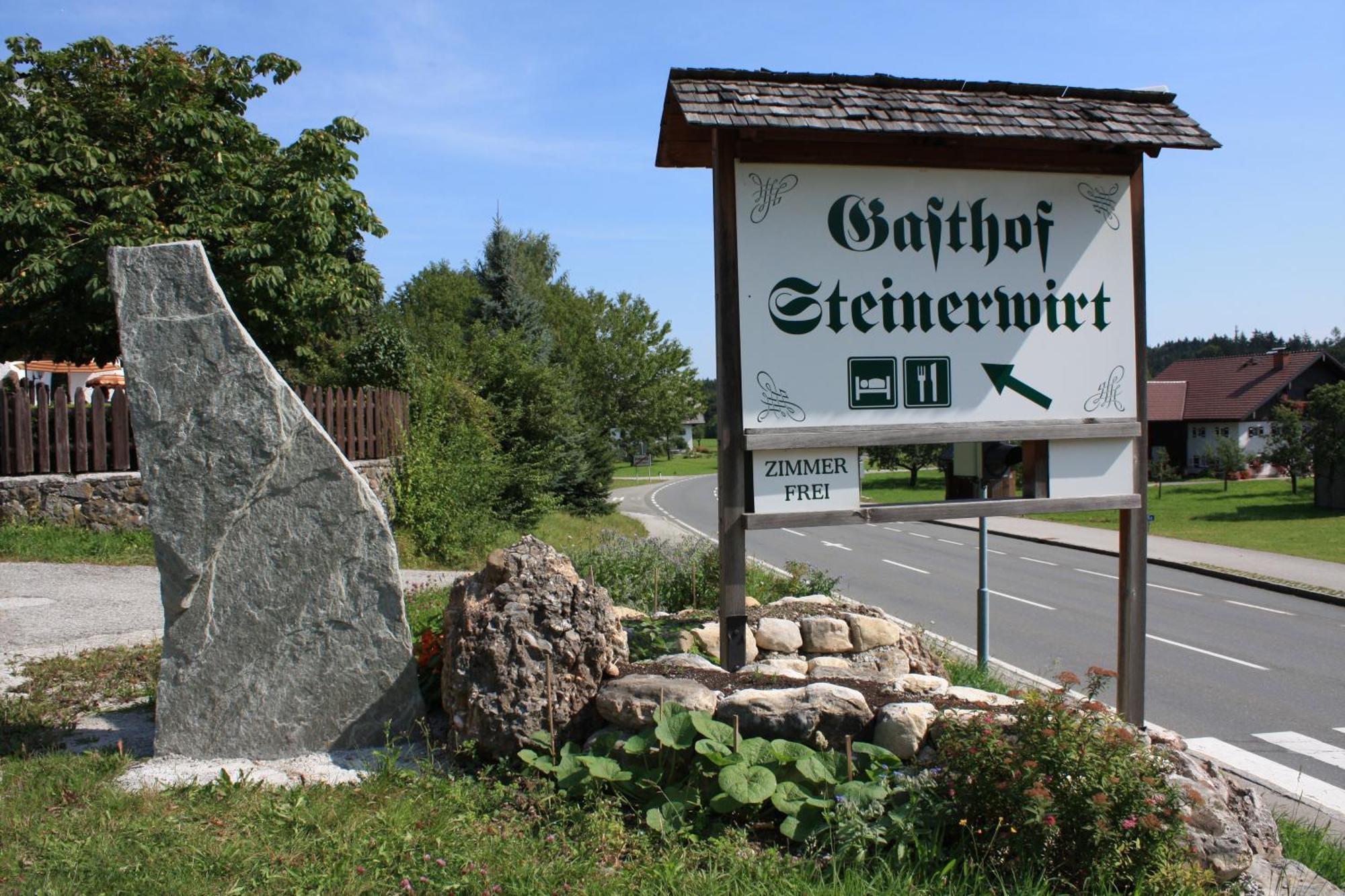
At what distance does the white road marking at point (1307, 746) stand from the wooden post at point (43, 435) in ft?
45.9

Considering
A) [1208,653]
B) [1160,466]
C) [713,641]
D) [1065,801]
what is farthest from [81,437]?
[1160,466]

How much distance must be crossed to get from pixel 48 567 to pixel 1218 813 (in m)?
11.5

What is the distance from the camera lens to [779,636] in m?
6.55

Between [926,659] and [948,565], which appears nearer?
[926,659]

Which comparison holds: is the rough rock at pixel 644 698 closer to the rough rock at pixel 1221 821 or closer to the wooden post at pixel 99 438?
the rough rock at pixel 1221 821

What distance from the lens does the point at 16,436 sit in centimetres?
1228

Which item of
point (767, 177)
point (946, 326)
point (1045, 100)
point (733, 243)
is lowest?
point (946, 326)

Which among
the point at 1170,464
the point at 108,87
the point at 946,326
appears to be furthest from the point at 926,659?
the point at 1170,464

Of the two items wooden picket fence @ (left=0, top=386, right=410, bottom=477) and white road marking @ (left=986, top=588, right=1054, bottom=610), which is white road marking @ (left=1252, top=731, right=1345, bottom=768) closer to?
white road marking @ (left=986, top=588, right=1054, bottom=610)

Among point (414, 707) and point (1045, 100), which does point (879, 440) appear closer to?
point (1045, 100)

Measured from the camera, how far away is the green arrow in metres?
6.00

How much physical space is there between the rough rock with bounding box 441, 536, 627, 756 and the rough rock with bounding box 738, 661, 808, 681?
793mm

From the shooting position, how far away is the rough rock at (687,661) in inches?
207

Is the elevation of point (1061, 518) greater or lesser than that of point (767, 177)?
lesser
